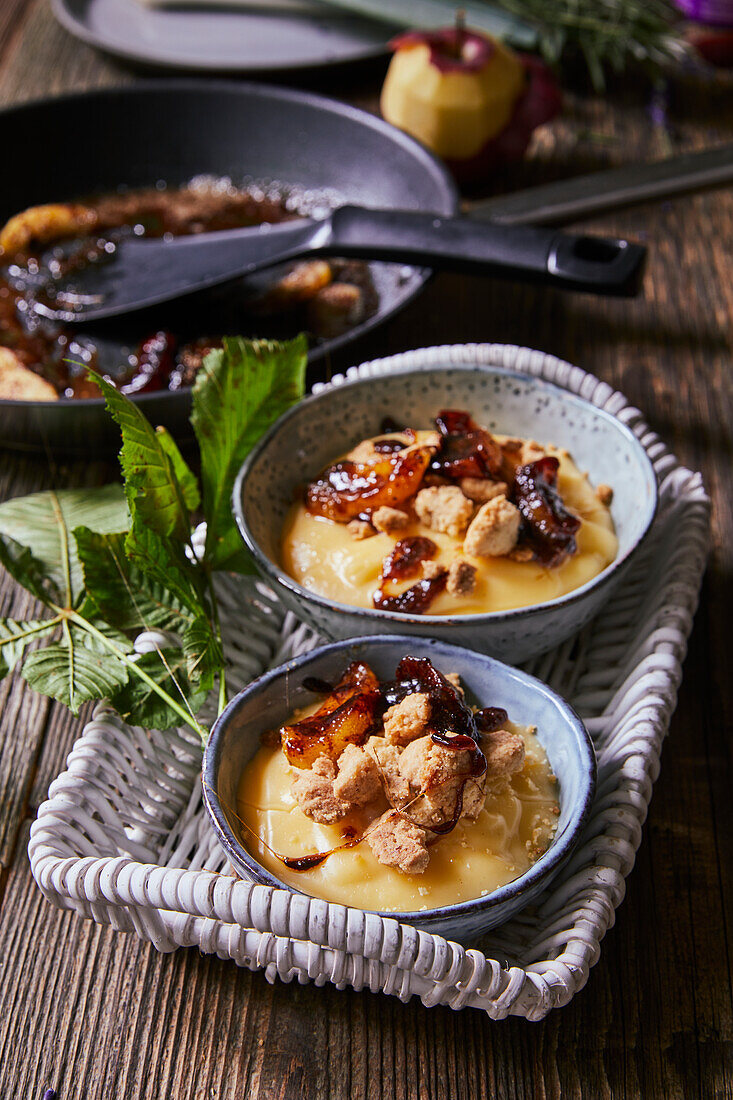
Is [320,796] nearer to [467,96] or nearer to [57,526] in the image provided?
[57,526]

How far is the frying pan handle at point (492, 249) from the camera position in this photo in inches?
58.0

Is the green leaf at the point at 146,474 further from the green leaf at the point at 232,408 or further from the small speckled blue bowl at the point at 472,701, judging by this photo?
the small speckled blue bowl at the point at 472,701

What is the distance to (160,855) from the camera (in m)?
1.10

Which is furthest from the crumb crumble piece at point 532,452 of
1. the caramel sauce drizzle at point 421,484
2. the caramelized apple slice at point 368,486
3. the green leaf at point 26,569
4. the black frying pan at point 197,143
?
the black frying pan at point 197,143

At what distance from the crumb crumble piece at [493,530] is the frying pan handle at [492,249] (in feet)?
1.47

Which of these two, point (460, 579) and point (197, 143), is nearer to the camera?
point (460, 579)

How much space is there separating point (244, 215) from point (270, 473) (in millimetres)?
948

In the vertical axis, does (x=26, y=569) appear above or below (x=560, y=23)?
below

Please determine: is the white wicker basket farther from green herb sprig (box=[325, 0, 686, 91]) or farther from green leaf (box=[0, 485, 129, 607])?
green herb sprig (box=[325, 0, 686, 91])

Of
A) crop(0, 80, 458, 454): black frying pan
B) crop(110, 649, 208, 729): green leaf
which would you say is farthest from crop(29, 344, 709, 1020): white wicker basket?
crop(0, 80, 458, 454): black frying pan

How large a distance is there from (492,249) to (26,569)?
0.83m

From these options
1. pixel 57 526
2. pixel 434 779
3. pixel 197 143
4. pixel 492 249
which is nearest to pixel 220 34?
pixel 197 143

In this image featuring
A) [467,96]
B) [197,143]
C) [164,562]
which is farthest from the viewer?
[197,143]

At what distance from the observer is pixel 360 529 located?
1.28 meters
